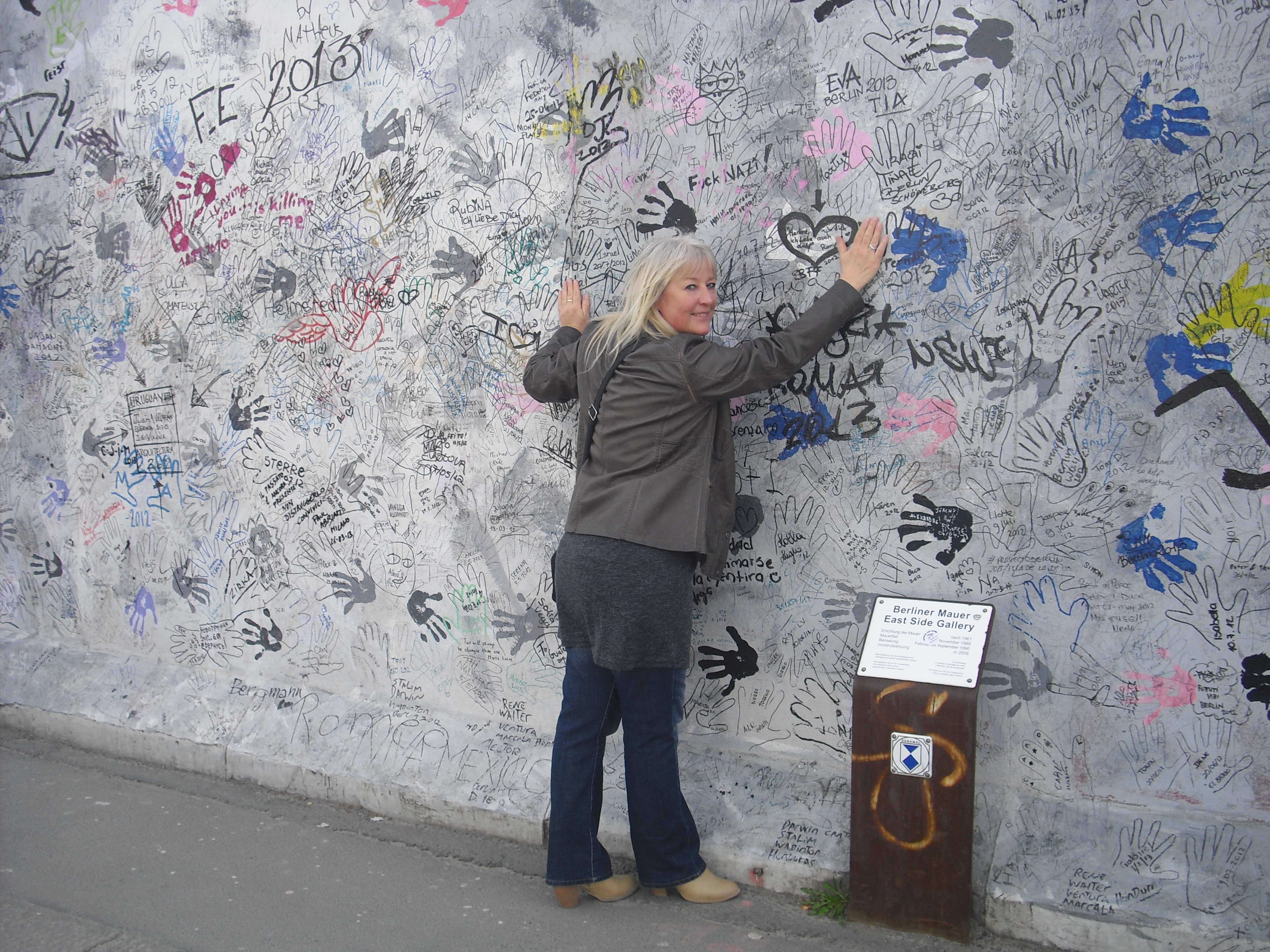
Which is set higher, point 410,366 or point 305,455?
point 410,366

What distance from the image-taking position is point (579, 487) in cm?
329

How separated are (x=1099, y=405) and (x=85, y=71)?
16.1 ft

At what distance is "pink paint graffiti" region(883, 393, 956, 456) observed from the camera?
3.23 m

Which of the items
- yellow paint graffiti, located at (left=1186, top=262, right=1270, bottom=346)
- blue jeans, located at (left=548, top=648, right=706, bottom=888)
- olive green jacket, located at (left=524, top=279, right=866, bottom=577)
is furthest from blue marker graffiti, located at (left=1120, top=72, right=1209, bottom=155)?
blue jeans, located at (left=548, top=648, right=706, bottom=888)

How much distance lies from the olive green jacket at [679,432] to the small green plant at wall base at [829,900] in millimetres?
1071

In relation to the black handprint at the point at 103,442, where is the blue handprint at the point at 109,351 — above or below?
above

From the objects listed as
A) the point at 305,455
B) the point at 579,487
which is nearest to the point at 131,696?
the point at 305,455

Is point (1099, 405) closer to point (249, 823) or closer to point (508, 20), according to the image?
point (508, 20)

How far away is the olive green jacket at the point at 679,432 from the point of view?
121 inches

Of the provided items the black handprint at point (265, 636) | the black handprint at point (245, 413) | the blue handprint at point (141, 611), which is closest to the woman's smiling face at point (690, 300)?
the black handprint at point (245, 413)

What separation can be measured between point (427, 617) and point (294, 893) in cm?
119

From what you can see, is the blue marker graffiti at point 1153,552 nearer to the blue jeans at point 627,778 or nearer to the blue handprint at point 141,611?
the blue jeans at point 627,778

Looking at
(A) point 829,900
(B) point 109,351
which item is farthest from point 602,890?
(B) point 109,351

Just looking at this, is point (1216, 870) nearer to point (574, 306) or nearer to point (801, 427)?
point (801, 427)
